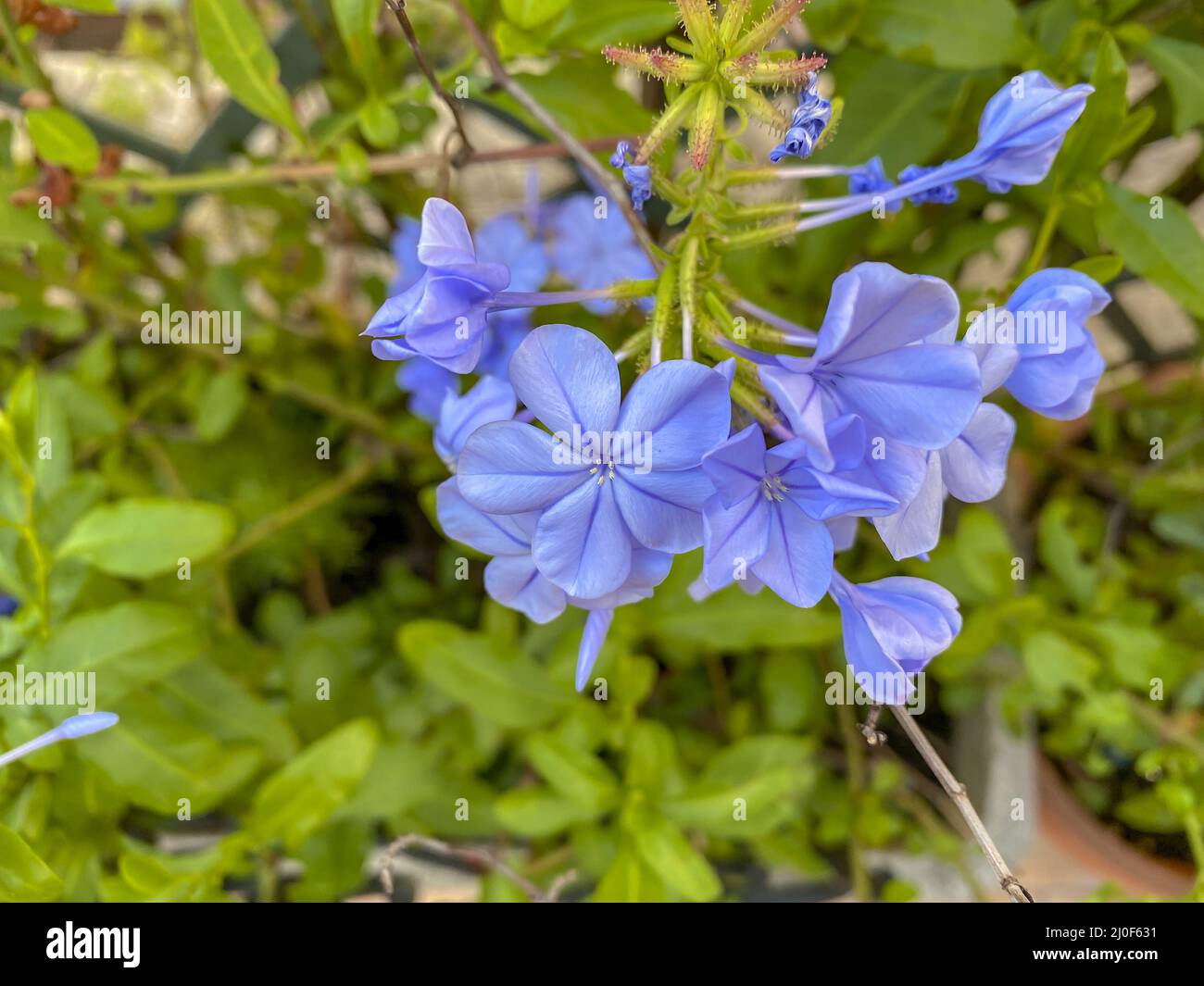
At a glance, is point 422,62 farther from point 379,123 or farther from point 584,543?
point 584,543

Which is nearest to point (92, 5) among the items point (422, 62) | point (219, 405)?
point (422, 62)

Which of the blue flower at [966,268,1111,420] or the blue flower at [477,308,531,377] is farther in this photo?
the blue flower at [477,308,531,377]

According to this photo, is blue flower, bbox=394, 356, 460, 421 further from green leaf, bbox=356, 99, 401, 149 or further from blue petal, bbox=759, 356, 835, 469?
blue petal, bbox=759, 356, 835, 469

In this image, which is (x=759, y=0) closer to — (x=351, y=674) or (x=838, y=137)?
(x=838, y=137)

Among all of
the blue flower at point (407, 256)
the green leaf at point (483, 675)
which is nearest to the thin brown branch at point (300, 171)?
the blue flower at point (407, 256)

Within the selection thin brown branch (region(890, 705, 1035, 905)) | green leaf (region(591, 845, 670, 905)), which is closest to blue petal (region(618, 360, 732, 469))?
thin brown branch (region(890, 705, 1035, 905))

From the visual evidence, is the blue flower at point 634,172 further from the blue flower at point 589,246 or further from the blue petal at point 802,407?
the blue flower at point 589,246
